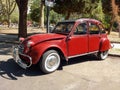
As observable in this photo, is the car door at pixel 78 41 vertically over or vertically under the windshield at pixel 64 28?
under

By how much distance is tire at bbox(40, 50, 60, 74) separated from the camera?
7227mm

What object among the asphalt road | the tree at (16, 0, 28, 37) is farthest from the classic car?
the tree at (16, 0, 28, 37)

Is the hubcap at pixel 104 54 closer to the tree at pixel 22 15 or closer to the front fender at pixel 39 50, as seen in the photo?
the front fender at pixel 39 50

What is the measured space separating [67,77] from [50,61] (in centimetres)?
77

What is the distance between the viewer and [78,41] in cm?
819

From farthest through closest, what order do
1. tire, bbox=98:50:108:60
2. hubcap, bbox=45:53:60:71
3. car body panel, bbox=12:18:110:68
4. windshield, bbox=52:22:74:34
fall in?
tire, bbox=98:50:108:60 < windshield, bbox=52:22:74:34 < hubcap, bbox=45:53:60:71 < car body panel, bbox=12:18:110:68

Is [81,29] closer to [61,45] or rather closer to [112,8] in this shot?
[61,45]

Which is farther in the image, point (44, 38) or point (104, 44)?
point (104, 44)

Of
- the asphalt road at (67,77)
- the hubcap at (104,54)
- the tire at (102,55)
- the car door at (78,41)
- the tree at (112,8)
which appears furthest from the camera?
the tree at (112,8)

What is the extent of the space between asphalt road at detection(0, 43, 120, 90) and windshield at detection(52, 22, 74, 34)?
3.85ft

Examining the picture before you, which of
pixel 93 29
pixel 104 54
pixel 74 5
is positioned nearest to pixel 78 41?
pixel 93 29

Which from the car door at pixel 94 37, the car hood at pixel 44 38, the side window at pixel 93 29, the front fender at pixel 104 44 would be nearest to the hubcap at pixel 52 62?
the car hood at pixel 44 38

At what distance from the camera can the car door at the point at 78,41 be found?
7.98 meters

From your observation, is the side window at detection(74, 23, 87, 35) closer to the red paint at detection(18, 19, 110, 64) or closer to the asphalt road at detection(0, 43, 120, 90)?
the red paint at detection(18, 19, 110, 64)
